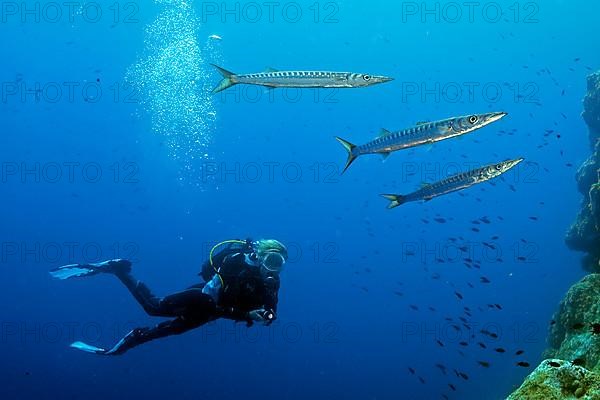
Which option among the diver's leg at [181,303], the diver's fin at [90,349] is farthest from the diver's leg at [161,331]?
the diver's fin at [90,349]

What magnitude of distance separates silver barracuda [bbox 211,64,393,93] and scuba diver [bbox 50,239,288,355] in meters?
2.43

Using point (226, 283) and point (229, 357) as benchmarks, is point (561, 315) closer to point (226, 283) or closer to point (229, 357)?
point (226, 283)

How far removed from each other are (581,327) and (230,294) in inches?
213

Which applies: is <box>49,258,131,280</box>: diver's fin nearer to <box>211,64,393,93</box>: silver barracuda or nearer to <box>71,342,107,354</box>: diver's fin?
<box>71,342,107,354</box>: diver's fin

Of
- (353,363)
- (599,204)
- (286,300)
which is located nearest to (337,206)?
(286,300)

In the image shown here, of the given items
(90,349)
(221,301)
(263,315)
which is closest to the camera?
(263,315)

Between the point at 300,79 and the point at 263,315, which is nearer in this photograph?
the point at 300,79

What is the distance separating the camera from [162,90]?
258 ft

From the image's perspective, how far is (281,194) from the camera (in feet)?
251

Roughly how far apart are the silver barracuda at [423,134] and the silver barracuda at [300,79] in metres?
0.75

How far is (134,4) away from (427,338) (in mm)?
50429

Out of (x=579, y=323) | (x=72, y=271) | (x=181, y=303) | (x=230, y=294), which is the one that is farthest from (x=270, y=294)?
(x=72, y=271)

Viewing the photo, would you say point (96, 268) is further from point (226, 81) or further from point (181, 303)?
point (226, 81)

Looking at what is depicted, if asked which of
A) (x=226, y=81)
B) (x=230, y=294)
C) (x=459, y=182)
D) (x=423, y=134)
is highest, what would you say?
(x=226, y=81)
